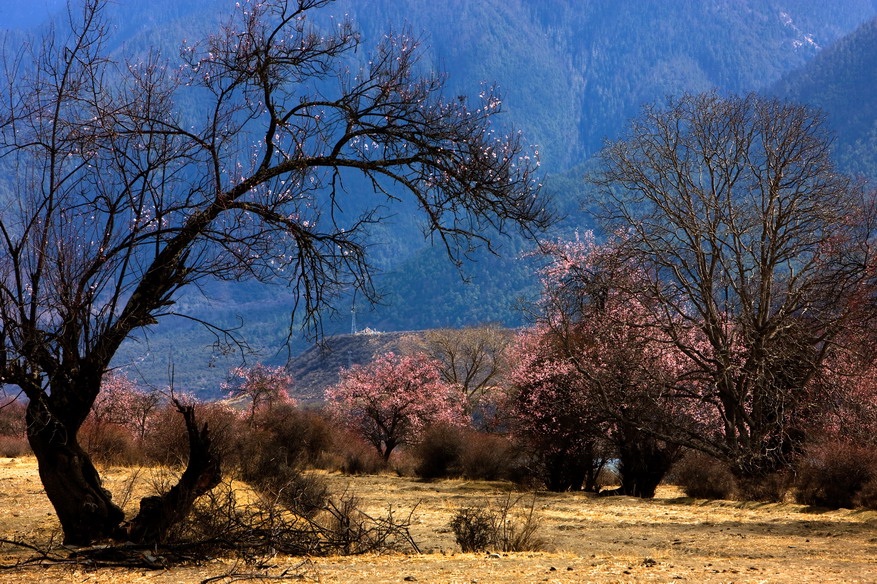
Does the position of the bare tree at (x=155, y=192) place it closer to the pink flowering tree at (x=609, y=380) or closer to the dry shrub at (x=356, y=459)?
the pink flowering tree at (x=609, y=380)

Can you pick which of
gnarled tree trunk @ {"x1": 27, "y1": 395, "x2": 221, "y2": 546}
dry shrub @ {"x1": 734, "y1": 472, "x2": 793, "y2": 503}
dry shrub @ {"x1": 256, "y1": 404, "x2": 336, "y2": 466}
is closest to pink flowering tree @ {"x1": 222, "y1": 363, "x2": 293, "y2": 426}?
dry shrub @ {"x1": 256, "y1": 404, "x2": 336, "y2": 466}

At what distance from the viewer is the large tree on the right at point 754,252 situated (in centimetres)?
1788

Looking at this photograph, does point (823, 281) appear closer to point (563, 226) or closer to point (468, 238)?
point (468, 238)

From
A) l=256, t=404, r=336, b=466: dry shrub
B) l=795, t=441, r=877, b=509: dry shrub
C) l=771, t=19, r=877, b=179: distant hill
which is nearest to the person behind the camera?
l=795, t=441, r=877, b=509: dry shrub

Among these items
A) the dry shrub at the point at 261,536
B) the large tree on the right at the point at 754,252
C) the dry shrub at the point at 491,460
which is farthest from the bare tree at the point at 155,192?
the dry shrub at the point at 491,460

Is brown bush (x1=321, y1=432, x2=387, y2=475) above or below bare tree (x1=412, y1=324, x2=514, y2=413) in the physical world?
below

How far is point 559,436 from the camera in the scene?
22.6 meters

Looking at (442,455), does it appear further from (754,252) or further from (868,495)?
(868,495)

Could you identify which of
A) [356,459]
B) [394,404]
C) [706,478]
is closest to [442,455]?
[356,459]

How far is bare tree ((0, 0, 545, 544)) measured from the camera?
24.2 feet

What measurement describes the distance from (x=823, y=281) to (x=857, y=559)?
10.5m

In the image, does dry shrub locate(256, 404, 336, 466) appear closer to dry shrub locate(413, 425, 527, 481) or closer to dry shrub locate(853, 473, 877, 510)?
dry shrub locate(413, 425, 527, 481)

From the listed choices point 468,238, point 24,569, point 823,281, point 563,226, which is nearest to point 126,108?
point 468,238

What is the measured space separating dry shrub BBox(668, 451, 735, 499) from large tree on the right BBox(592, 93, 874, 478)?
22.9 inches
